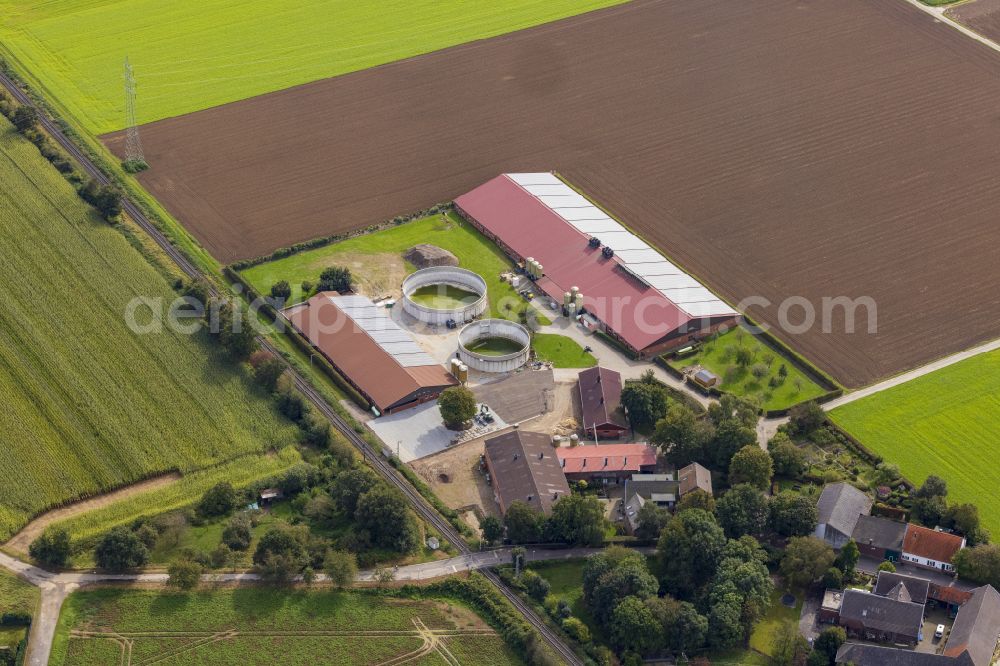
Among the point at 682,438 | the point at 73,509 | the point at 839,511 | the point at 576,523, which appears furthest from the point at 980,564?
the point at 73,509

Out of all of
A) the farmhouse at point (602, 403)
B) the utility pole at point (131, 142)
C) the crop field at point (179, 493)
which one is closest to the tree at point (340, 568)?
the crop field at point (179, 493)

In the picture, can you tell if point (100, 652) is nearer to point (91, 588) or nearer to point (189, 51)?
point (91, 588)

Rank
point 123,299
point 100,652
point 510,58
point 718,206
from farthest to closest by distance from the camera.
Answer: point 510,58 < point 718,206 < point 123,299 < point 100,652

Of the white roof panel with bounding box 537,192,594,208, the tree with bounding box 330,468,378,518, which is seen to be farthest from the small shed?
the tree with bounding box 330,468,378,518

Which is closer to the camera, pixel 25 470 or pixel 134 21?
pixel 25 470

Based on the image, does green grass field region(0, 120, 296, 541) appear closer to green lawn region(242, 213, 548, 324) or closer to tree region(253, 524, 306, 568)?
green lawn region(242, 213, 548, 324)

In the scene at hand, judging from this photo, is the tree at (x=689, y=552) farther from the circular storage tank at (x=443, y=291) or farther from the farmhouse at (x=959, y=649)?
the circular storage tank at (x=443, y=291)

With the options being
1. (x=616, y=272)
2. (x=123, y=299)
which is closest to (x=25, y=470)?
(x=123, y=299)
